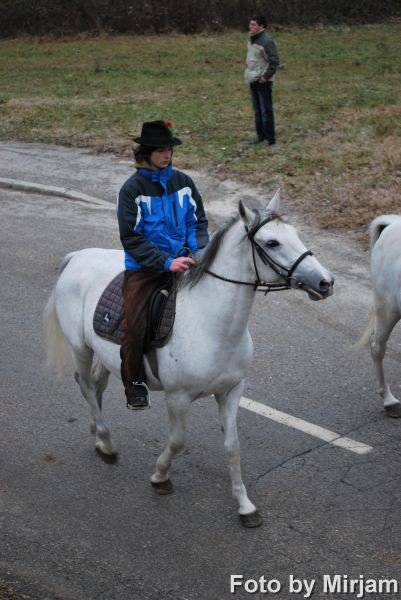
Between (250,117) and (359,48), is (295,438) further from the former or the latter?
(359,48)

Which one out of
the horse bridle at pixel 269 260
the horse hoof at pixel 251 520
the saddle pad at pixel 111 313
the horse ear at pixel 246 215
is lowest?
the horse hoof at pixel 251 520

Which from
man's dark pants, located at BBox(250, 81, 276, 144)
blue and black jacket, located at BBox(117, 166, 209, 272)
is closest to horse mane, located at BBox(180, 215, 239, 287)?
blue and black jacket, located at BBox(117, 166, 209, 272)

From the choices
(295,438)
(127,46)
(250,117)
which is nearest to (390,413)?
(295,438)

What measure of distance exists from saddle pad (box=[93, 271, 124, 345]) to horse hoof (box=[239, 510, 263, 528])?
5.04 feet

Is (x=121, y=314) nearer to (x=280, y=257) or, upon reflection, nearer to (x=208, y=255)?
(x=208, y=255)

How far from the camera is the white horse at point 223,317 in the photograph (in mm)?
5219

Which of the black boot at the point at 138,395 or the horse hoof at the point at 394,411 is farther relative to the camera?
the horse hoof at the point at 394,411

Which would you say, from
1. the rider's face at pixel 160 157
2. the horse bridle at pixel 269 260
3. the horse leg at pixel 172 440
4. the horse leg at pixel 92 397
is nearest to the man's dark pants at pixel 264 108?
the horse leg at pixel 92 397

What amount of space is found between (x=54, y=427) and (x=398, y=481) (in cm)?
293

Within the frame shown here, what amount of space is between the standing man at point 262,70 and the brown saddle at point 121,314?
9351 mm

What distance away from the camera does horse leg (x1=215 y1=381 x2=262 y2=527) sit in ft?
19.3

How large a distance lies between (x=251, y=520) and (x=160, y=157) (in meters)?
2.62

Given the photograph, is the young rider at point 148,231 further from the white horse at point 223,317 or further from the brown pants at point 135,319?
the white horse at point 223,317

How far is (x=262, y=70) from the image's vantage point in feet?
49.3
